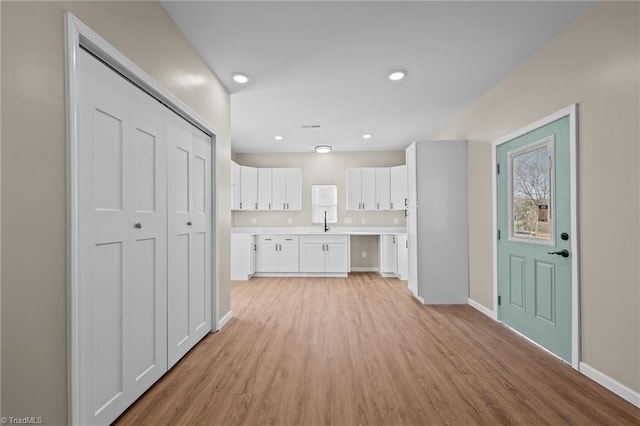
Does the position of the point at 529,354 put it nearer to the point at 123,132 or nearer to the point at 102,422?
the point at 102,422

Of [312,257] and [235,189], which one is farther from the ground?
[235,189]

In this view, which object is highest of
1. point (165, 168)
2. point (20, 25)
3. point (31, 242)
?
point (20, 25)

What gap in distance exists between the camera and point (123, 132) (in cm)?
173

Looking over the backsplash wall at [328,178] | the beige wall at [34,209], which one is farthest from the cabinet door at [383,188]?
the beige wall at [34,209]

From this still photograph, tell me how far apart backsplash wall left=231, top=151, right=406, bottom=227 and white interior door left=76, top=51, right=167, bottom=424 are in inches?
178

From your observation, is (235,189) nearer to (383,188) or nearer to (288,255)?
(288,255)

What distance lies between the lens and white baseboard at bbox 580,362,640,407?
1.83m

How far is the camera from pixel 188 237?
2523 mm

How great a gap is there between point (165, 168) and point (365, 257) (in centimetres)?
504

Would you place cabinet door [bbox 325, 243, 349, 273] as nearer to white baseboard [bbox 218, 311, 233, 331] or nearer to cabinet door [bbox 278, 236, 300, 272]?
cabinet door [bbox 278, 236, 300, 272]

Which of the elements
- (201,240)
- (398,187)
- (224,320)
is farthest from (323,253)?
(201,240)

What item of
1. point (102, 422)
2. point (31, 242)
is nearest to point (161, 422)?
point (102, 422)

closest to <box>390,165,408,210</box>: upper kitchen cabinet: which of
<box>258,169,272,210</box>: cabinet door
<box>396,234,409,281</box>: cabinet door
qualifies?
<box>396,234,409,281</box>: cabinet door

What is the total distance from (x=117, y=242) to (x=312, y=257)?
14.3ft
